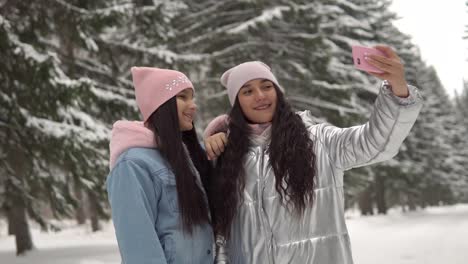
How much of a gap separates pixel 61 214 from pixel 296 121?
9.61 m

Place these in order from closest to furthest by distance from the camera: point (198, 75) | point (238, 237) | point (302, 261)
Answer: point (302, 261) < point (238, 237) < point (198, 75)

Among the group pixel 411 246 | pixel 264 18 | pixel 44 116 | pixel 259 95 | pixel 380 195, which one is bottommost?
pixel 380 195

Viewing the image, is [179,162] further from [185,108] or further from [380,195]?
[380,195]

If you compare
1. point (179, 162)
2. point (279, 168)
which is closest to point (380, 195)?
point (279, 168)

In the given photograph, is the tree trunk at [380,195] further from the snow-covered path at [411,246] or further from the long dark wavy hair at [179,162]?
the long dark wavy hair at [179,162]

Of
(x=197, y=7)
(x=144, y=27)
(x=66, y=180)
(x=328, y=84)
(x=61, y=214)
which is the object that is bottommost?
(x=61, y=214)

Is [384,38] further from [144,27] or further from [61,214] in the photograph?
[61,214]

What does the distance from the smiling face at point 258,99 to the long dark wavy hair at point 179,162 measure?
509 millimetres

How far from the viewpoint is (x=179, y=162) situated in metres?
2.82

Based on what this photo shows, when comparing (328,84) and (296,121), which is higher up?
(328,84)

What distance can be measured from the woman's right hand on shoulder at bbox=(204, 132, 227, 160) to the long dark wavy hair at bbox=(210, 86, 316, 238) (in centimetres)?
4

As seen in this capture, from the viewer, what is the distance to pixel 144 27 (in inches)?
553

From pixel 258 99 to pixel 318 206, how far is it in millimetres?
763

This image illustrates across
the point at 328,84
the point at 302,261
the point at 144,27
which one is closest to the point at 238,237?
the point at 302,261
